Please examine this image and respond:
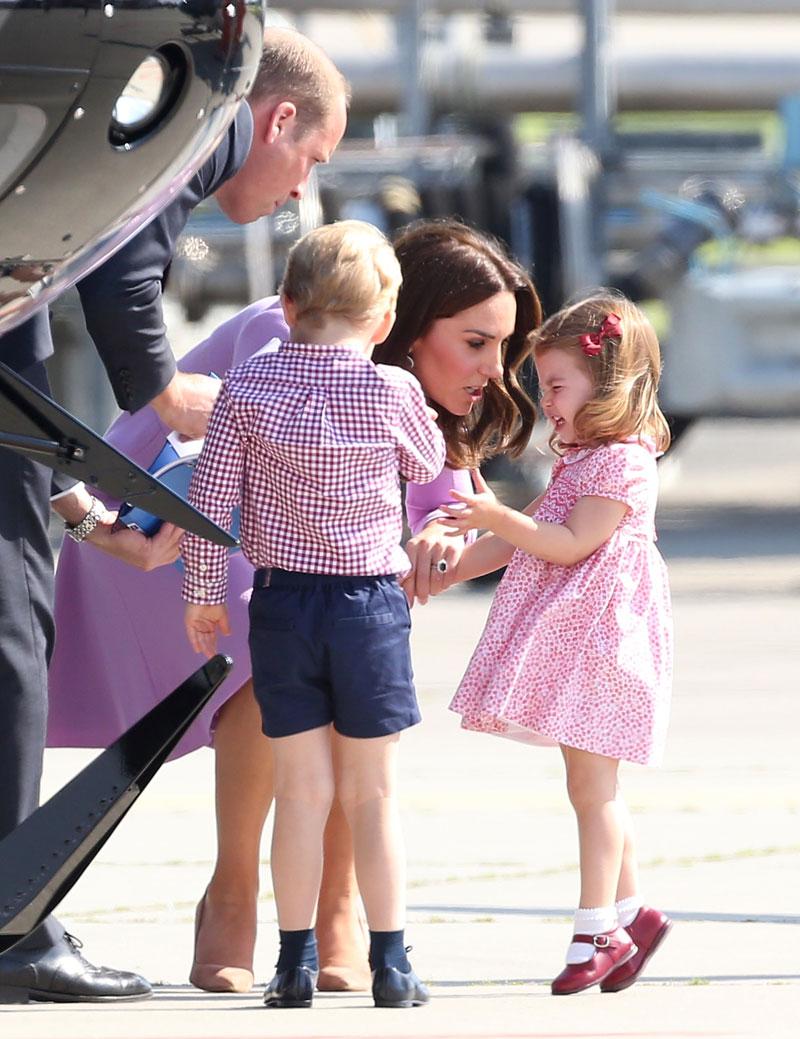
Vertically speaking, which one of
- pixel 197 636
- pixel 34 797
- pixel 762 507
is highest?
pixel 197 636

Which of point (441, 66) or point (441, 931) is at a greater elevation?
point (441, 66)

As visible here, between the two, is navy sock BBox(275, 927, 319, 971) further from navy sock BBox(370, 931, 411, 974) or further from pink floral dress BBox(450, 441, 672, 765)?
pink floral dress BBox(450, 441, 672, 765)

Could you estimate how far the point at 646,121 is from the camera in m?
15.6

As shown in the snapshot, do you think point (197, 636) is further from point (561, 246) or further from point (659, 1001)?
point (561, 246)

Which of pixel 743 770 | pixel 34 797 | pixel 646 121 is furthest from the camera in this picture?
pixel 646 121

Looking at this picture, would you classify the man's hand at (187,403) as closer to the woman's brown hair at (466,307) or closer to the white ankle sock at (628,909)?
the woman's brown hair at (466,307)

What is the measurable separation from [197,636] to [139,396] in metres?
0.45

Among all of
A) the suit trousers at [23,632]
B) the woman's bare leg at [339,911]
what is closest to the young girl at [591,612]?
the woman's bare leg at [339,911]

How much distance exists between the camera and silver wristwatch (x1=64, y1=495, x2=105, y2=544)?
4160 millimetres

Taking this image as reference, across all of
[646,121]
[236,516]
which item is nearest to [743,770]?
[236,516]

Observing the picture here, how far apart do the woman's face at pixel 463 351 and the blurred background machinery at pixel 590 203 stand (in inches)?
297

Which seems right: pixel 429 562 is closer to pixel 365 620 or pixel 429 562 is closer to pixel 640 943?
pixel 365 620

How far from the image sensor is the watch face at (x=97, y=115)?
9.44ft

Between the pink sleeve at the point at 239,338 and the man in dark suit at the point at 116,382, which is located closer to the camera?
the man in dark suit at the point at 116,382
